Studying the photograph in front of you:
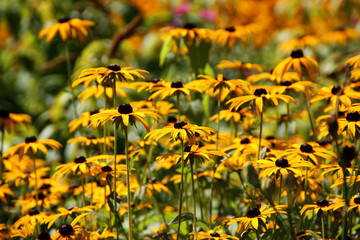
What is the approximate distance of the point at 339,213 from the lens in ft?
3.54

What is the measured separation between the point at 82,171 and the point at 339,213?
59 centimetres

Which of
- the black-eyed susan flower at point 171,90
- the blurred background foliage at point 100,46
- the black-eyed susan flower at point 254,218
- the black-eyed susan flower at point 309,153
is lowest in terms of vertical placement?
the black-eyed susan flower at point 254,218

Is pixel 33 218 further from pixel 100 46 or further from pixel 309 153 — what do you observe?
pixel 100 46

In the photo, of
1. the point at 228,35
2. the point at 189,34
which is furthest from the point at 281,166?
the point at 228,35

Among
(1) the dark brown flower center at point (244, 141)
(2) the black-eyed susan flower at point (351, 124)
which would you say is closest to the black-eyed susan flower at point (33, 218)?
(1) the dark brown flower center at point (244, 141)

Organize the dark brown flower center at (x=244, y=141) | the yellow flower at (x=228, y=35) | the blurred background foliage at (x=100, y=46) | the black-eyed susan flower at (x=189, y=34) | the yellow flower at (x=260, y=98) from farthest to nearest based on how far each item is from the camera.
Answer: the blurred background foliage at (x=100, y=46)
the yellow flower at (x=228, y=35)
the black-eyed susan flower at (x=189, y=34)
the dark brown flower center at (x=244, y=141)
the yellow flower at (x=260, y=98)

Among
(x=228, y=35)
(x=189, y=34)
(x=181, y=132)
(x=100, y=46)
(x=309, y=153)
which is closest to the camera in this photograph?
Result: (x=181, y=132)

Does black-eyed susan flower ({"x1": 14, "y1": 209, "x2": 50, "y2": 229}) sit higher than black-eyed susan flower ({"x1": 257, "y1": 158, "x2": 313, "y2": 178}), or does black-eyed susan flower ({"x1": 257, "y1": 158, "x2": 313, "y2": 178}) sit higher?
black-eyed susan flower ({"x1": 257, "y1": 158, "x2": 313, "y2": 178})

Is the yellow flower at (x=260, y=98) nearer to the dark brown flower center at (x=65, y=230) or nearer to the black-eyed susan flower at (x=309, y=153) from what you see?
the black-eyed susan flower at (x=309, y=153)

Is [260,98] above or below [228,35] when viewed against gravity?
below

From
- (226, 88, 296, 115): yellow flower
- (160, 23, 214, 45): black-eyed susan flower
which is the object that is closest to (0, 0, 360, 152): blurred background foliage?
(160, 23, 214, 45): black-eyed susan flower

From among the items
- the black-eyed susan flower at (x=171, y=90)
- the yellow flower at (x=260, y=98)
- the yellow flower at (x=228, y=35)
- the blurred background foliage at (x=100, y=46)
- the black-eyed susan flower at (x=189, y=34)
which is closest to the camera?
the yellow flower at (x=260, y=98)

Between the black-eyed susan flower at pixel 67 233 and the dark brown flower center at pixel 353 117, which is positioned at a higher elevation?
the dark brown flower center at pixel 353 117

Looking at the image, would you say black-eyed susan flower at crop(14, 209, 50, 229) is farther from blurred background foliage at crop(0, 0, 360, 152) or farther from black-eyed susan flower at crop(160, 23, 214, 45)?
blurred background foliage at crop(0, 0, 360, 152)
